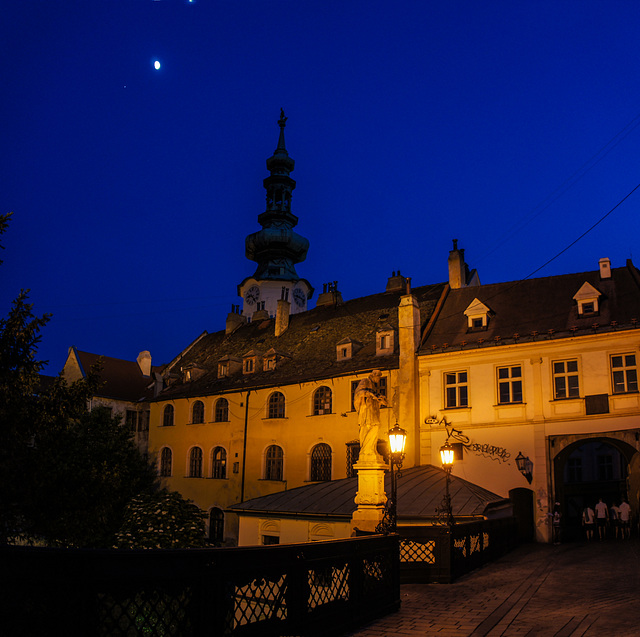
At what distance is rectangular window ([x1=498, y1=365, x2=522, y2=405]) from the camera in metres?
25.7

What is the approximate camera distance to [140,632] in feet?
19.9

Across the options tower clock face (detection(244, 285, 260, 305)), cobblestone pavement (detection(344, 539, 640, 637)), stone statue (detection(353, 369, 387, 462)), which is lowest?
cobblestone pavement (detection(344, 539, 640, 637))

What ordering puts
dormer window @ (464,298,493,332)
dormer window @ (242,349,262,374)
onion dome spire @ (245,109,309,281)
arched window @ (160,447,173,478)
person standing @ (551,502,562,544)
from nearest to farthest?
person standing @ (551,502,562,544), dormer window @ (464,298,493,332), dormer window @ (242,349,262,374), arched window @ (160,447,173,478), onion dome spire @ (245,109,309,281)

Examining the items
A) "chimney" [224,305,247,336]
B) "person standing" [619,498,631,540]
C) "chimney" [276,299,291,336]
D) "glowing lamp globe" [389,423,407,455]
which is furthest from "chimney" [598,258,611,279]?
"chimney" [224,305,247,336]

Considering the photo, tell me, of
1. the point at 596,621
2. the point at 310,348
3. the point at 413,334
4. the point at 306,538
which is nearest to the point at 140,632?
the point at 596,621

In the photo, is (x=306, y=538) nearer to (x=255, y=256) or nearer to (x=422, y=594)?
(x=422, y=594)

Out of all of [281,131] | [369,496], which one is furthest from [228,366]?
[281,131]

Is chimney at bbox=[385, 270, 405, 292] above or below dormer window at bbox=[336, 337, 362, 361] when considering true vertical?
above

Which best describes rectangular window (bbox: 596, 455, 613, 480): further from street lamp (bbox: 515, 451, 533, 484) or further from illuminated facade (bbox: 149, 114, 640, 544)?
street lamp (bbox: 515, 451, 533, 484)

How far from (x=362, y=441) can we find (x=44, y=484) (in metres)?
7.04

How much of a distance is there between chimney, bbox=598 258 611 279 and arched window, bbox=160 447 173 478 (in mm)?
25990

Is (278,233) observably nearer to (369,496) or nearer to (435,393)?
(435,393)

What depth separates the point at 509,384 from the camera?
25844 millimetres

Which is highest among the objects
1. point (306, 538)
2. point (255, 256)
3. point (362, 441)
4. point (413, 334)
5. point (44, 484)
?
point (255, 256)
